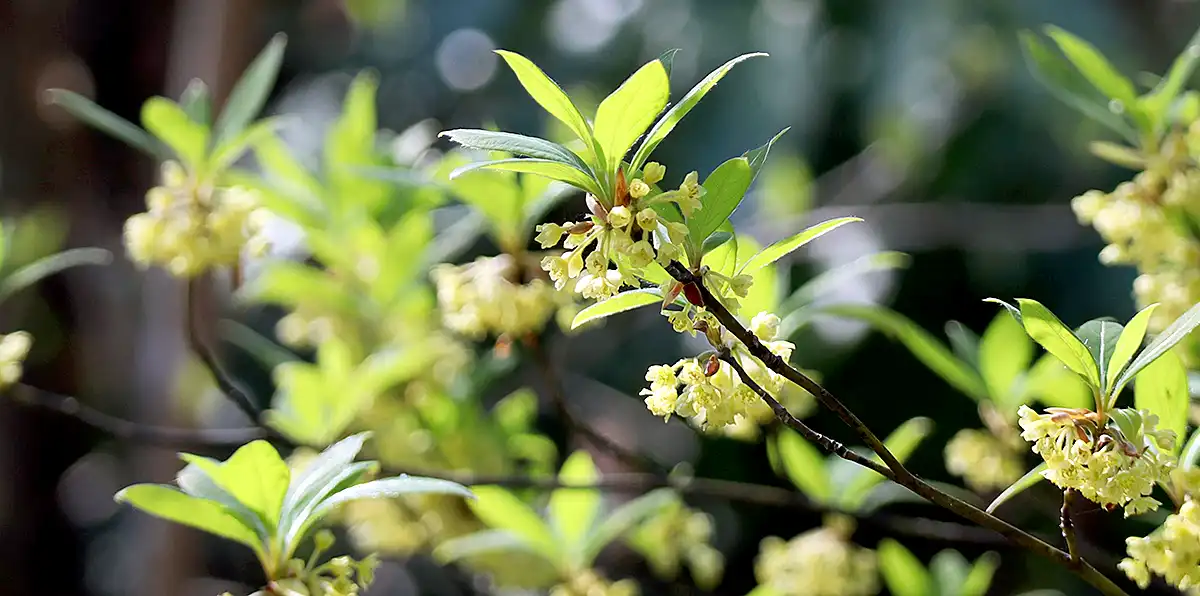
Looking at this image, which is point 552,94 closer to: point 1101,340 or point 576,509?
point 1101,340

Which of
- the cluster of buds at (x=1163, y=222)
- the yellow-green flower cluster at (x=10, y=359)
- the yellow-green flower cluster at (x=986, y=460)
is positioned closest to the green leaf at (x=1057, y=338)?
the cluster of buds at (x=1163, y=222)

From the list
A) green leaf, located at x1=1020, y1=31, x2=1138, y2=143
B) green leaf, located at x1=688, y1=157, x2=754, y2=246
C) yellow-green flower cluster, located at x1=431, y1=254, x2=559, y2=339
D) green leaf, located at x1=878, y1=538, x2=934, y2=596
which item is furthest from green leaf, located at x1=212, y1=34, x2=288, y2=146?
green leaf, located at x1=878, y1=538, x2=934, y2=596


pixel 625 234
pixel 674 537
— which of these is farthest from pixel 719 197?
pixel 674 537

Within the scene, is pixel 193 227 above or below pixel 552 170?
below

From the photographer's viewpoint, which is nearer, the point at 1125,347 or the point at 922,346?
the point at 1125,347

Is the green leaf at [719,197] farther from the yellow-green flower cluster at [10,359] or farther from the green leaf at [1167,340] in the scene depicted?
the yellow-green flower cluster at [10,359]

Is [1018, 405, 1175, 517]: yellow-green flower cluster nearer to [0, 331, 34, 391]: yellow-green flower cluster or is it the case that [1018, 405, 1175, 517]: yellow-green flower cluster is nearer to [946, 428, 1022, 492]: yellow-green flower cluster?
[946, 428, 1022, 492]: yellow-green flower cluster

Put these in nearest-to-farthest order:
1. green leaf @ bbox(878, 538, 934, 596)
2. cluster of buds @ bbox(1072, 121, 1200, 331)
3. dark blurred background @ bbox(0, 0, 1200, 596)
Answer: cluster of buds @ bbox(1072, 121, 1200, 331) < green leaf @ bbox(878, 538, 934, 596) < dark blurred background @ bbox(0, 0, 1200, 596)
